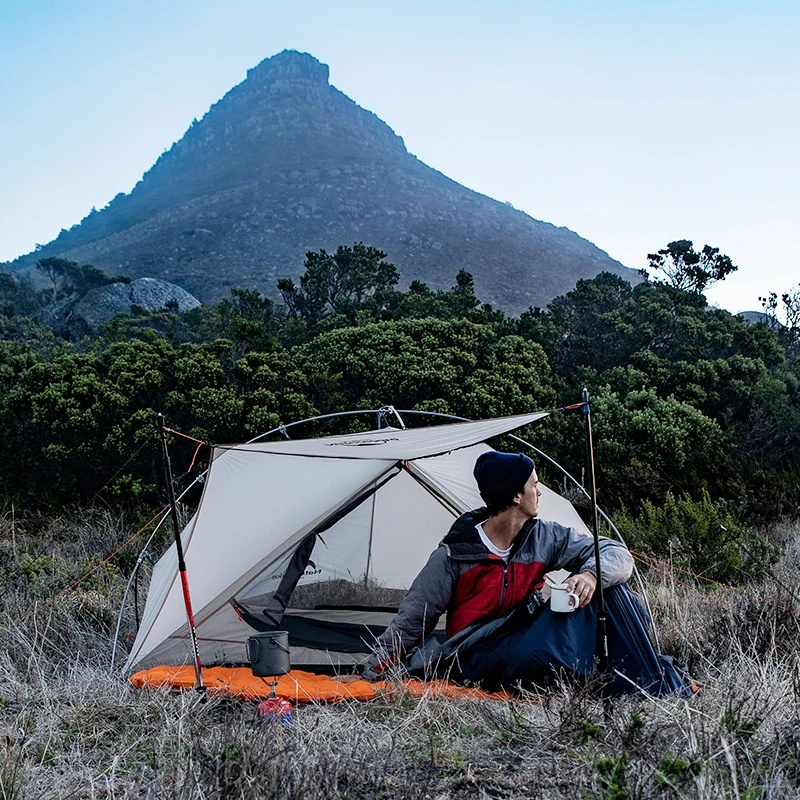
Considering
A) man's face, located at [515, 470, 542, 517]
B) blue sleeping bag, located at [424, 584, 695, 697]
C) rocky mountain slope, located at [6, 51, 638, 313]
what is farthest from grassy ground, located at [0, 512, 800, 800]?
rocky mountain slope, located at [6, 51, 638, 313]

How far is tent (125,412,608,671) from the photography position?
384 centimetres


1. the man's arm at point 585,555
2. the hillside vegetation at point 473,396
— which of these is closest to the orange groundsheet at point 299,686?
the man's arm at point 585,555

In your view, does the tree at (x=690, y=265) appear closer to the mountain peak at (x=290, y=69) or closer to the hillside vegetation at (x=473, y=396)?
the hillside vegetation at (x=473, y=396)

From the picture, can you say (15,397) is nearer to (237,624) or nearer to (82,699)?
(237,624)

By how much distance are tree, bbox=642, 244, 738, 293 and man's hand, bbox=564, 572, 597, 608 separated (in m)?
11.7

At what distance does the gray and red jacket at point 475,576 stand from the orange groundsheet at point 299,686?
129mm

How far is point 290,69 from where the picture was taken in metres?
77.6

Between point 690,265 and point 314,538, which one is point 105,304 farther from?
point 314,538

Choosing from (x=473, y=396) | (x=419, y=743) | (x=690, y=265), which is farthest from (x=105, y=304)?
(x=419, y=743)

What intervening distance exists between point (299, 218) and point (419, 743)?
46.8m

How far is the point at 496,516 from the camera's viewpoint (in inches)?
131

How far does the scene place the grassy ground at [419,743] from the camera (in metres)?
1.98

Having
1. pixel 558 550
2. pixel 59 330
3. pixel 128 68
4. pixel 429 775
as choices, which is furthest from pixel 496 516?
pixel 59 330

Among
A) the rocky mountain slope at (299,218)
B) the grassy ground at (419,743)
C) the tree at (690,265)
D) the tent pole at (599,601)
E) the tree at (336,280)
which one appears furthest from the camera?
the rocky mountain slope at (299,218)
